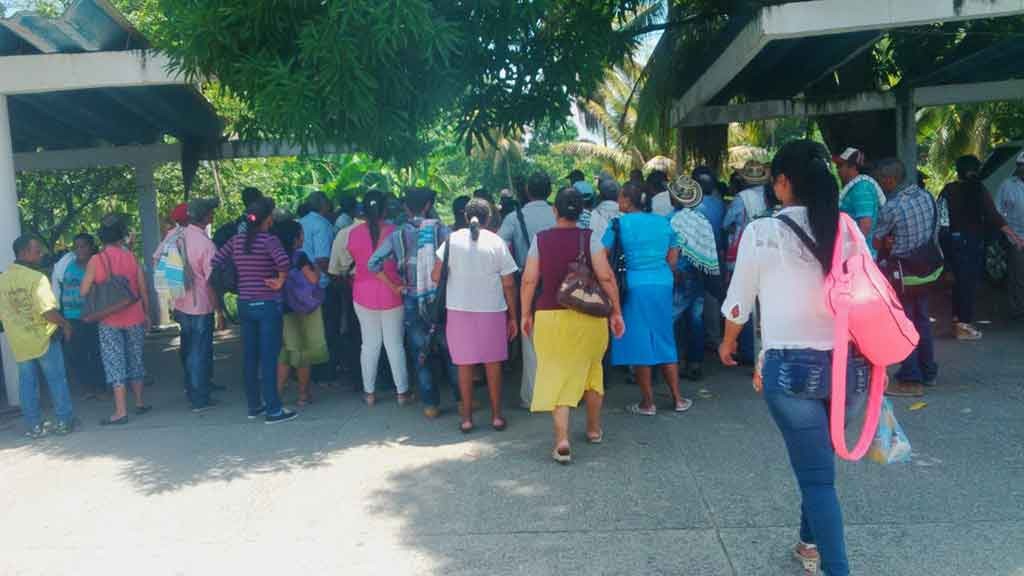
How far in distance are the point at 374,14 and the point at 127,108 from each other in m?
6.08

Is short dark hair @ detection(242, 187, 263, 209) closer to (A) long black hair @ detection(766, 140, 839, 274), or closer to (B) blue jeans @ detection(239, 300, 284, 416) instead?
(B) blue jeans @ detection(239, 300, 284, 416)

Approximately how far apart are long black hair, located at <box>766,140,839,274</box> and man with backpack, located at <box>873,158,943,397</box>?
3098mm

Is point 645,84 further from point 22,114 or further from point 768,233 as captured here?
point 768,233

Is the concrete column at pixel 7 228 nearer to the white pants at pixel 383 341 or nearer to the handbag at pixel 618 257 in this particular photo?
the white pants at pixel 383 341

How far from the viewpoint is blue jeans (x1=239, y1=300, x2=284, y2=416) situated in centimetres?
666

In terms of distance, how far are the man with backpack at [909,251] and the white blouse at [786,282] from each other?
A: 10.5ft

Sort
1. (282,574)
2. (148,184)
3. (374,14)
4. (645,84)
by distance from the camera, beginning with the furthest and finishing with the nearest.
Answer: (148,184) < (645,84) < (374,14) < (282,574)

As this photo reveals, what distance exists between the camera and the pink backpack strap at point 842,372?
3342 mm

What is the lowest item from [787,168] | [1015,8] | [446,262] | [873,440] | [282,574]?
[282,574]

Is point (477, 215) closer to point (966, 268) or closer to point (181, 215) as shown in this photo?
point (181, 215)

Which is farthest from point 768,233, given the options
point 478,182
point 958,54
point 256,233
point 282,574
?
point 478,182

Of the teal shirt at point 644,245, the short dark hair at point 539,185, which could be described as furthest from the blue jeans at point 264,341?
the teal shirt at point 644,245

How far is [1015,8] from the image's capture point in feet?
21.1

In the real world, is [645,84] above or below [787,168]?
above
